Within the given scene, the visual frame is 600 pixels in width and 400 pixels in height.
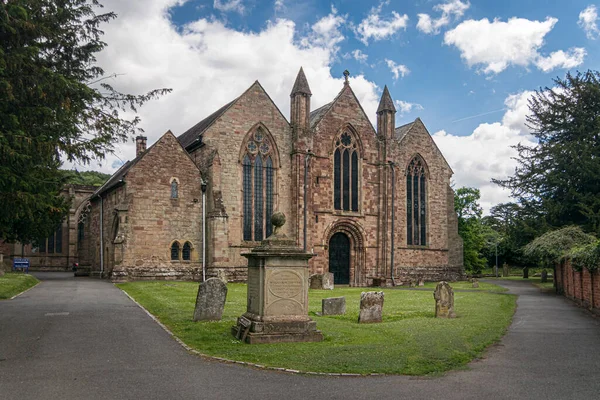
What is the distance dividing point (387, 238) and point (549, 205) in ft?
33.7

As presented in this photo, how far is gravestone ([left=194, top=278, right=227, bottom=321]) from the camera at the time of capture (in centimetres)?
1470

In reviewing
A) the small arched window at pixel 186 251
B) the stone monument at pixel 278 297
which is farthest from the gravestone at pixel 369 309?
the small arched window at pixel 186 251

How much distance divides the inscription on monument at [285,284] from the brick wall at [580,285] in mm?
12314

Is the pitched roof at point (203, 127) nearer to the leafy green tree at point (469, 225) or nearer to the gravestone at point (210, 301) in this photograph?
the gravestone at point (210, 301)

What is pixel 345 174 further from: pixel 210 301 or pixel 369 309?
pixel 210 301

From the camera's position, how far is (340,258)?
36.8 m

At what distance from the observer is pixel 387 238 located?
37.3 meters

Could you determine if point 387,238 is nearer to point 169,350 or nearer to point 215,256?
point 215,256

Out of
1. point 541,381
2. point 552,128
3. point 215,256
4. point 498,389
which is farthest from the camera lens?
point 552,128

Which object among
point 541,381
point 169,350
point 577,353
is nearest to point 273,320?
point 169,350

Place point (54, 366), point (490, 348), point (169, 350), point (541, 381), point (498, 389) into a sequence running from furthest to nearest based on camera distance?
point (490, 348) → point (169, 350) → point (54, 366) → point (541, 381) → point (498, 389)

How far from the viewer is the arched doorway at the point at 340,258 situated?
36.4 metres

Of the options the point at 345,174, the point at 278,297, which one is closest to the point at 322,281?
the point at 345,174

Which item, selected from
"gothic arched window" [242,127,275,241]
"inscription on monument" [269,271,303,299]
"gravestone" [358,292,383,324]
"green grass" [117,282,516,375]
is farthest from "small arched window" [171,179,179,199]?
"inscription on monument" [269,271,303,299]
